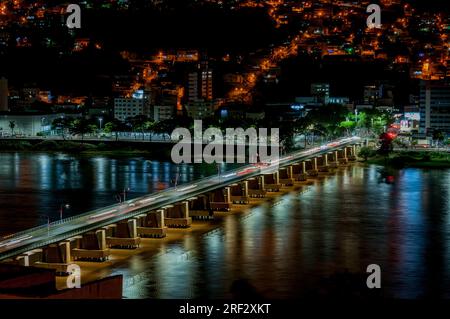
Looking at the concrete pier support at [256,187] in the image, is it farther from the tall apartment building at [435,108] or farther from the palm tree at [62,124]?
the palm tree at [62,124]

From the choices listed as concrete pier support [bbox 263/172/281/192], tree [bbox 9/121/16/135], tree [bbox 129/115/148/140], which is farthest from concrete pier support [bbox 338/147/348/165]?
tree [bbox 9/121/16/135]

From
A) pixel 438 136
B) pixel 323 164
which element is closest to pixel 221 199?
pixel 323 164

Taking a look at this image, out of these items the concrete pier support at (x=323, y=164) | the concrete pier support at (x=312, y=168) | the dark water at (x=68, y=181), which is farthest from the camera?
the concrete pier support at (x=323, y=164)

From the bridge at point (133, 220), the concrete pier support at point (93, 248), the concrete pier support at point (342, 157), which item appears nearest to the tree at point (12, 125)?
the concrete pier support at point (342, 157)

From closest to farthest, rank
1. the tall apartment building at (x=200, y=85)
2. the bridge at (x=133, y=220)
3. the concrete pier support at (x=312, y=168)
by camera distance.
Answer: the bridge at (x=133, y=220), the concrete pier support at (x=312, y=168), the tall apartment building at (x=200, y=85)

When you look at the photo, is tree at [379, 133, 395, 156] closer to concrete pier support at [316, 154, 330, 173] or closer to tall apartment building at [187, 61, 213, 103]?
concrete pier support at [316, 154, 330, 173]

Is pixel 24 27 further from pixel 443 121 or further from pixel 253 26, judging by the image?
pixel 443 121
